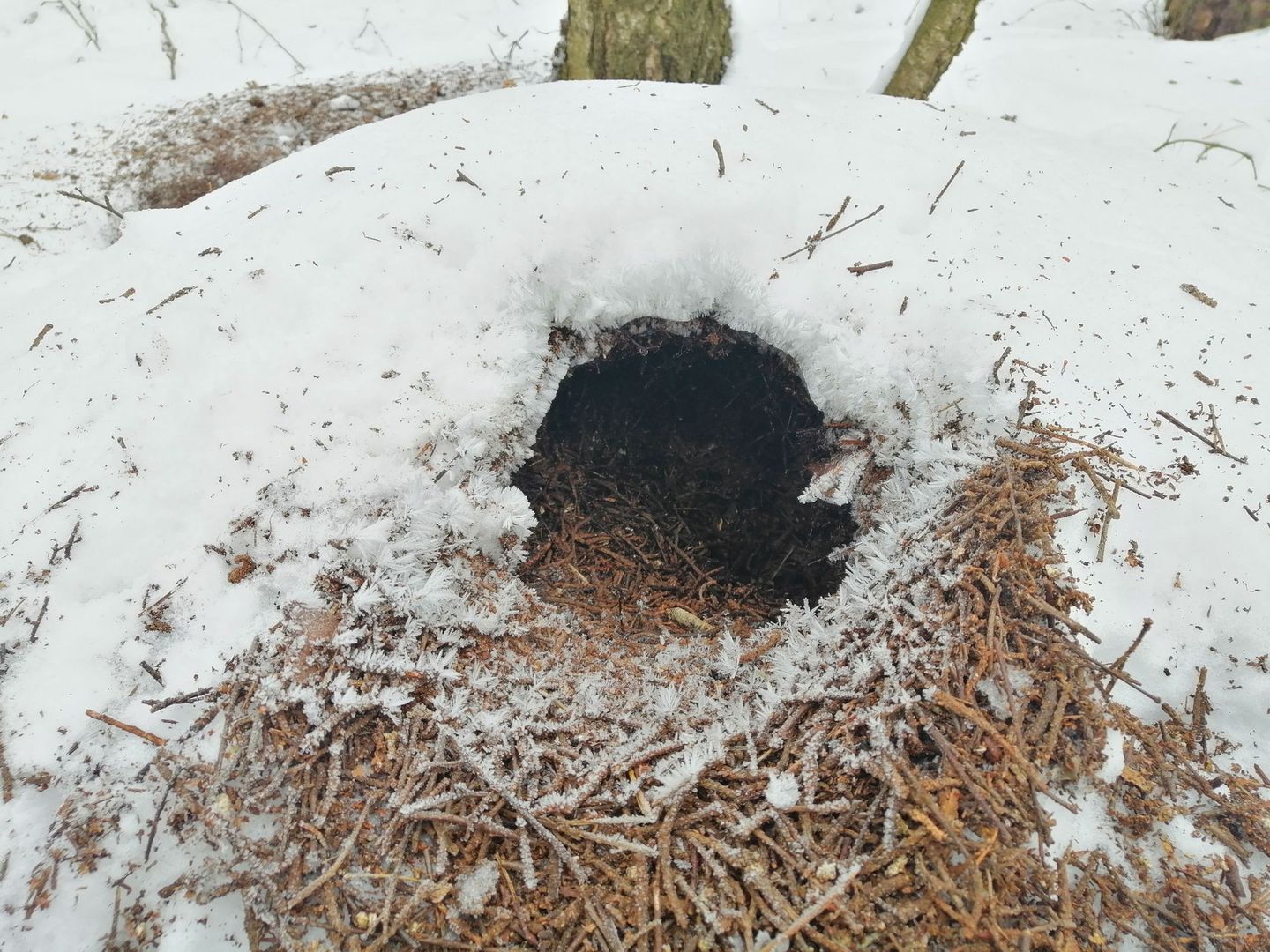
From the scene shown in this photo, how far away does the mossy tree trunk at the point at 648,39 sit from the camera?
3396 millimetres

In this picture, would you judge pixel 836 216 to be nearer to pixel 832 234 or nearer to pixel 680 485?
pixel 832 234

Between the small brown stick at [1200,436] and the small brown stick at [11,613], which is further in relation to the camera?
the small brown stick at [1200,436]

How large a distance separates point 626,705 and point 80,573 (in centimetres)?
187

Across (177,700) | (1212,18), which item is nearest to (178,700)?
(177,700)

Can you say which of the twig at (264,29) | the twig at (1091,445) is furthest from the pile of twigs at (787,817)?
the twig at (264,29)

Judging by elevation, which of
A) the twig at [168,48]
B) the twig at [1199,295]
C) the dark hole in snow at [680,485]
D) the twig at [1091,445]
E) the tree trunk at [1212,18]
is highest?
the tree trunk at [1212,18]

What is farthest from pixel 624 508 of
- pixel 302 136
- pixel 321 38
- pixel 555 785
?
pixel 321 38

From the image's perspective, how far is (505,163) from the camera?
109 inches

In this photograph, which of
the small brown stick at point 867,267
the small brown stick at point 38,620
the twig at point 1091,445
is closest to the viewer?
the small brown stick at point 38,620

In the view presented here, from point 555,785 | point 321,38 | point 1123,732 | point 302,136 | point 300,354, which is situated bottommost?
point 555,785

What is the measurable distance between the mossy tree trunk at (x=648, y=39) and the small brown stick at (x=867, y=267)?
5.87 ft

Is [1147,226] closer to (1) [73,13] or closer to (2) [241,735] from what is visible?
(2) [241,735]

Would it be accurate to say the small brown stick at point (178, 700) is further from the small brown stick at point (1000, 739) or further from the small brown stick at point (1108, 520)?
the small brown stick at point (1108, 520)

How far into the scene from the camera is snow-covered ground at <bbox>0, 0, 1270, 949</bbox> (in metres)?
2.02
